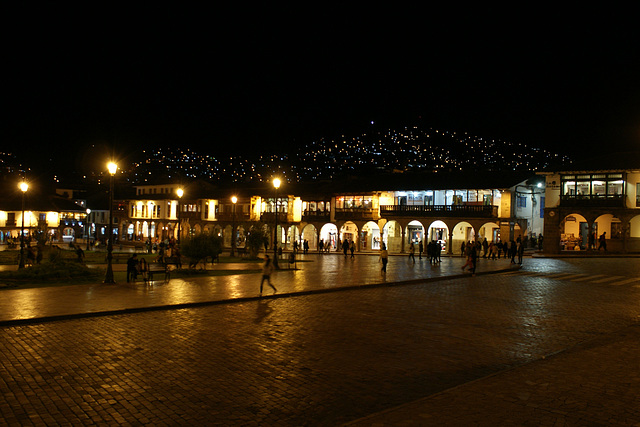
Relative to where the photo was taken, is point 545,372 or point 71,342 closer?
point 545,372

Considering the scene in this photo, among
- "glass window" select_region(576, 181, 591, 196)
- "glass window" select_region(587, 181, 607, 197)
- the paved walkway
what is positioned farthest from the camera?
"glass window" select_region(576, 181, 591, 196)

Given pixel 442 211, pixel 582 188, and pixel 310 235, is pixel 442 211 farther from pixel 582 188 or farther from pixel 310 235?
pixel 310 235

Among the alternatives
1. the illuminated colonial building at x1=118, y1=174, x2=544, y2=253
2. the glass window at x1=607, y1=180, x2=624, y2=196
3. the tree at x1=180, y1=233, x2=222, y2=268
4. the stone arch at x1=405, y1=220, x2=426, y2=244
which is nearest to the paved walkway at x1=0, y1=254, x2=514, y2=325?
the tree at x1=180, y1=233, x2=222, y2=268

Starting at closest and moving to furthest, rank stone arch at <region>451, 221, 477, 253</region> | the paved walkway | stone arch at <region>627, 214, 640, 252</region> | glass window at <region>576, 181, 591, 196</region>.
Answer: the paved walkway < stone arch at <region>627, 214, 640, 252</region> < glass window at <region>576, 181, 591, 196</region> < stone arch at <region>451, 221, 477, 253</region>

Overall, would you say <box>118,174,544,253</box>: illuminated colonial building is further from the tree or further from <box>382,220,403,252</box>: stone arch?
the tree

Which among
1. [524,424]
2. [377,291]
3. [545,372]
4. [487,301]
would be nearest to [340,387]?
[524,424]

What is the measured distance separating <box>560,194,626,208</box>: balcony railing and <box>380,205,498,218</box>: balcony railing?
18.7 ft

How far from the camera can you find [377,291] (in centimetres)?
1812

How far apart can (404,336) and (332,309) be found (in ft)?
12.1

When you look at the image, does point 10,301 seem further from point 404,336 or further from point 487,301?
point 487,301

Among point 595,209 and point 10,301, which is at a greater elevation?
point 595,209

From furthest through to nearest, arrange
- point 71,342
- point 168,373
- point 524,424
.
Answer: point 71,342
point 168,373
point 524,424

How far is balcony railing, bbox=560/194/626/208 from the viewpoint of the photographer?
3941 centimetres

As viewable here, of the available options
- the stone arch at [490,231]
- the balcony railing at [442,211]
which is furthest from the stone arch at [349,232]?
the stone arch at [490,231]
